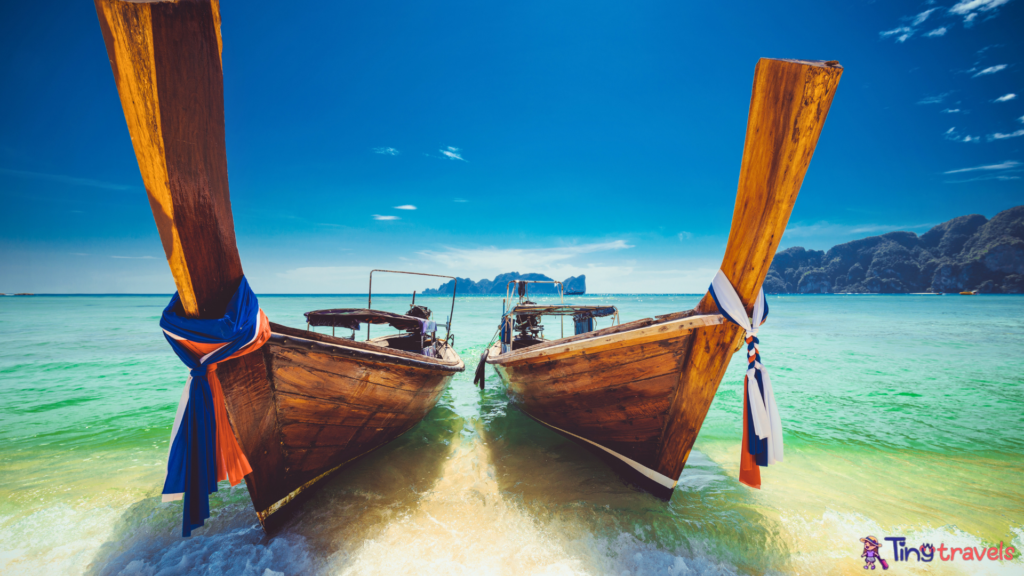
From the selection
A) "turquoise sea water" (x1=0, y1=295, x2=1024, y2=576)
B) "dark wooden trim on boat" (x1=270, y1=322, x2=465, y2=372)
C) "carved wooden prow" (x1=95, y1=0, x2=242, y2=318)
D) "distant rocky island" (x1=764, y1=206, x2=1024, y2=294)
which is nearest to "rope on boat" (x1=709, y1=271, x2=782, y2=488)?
"turquoise sea water" (x1=0, y1=295, x2=1024, y2=576)

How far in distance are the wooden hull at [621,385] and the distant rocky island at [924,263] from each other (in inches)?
5563

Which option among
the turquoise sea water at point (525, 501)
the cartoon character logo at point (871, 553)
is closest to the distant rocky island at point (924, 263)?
the turquoise sea water at point (525, 501)

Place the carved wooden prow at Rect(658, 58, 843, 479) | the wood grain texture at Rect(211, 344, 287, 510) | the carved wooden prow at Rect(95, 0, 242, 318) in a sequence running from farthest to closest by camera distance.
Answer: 1. the wood grain texture at Rect(211, 344, 287, 510)
2. the carved wooden prow at Rect(658, 58, 843, 479)
3. the carved wooden prow at Rect(95, 0, 242, 318)

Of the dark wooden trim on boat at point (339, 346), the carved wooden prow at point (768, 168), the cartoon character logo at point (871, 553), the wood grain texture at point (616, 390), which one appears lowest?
the cartoon character logo at point (871, 553)

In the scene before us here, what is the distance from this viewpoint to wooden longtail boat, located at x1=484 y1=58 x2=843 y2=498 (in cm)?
250

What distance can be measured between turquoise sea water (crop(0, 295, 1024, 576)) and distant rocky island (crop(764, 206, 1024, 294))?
132 metres

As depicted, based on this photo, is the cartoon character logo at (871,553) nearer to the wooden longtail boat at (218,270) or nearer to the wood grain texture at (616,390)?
the wood grain texture at (616,390)

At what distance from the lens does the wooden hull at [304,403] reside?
9.77 ft

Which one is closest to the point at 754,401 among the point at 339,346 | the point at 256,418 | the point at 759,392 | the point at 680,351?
the point at 759,392

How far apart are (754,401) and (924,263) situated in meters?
150

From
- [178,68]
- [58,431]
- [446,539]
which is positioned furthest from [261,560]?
[58,431]

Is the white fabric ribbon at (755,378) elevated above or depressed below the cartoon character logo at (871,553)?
above

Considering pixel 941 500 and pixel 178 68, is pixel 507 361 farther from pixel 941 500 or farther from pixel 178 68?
pixel 941 500

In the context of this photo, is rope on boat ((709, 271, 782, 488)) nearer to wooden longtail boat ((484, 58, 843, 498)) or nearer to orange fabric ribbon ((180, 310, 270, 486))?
wooden longtail boat ((484, 58, 843, 498))
